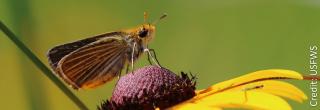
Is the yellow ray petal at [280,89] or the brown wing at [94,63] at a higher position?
the brown wing at [94,63]

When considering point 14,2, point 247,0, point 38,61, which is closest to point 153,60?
point 38,61

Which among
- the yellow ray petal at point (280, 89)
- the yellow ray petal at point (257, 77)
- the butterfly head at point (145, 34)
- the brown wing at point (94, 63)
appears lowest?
the yellow ray petal at point (280, 89)

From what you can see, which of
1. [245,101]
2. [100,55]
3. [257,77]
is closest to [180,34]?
[100,55]

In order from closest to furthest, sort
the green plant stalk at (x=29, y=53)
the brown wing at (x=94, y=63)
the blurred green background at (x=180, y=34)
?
the green plant stalk at (x=29, y=53) < the brown wing at (x=94, y=63) < the blurred green background at (x=180, y=34)

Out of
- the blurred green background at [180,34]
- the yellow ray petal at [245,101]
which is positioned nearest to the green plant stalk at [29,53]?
the yellow ray petal at [245,101]

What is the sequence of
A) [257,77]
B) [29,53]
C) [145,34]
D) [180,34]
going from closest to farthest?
[29,53] < [257,77] < [145,34] < [180,34]

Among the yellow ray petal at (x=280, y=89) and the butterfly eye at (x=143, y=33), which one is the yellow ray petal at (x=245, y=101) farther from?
→ the butterfly eye at (x=143, y=33)

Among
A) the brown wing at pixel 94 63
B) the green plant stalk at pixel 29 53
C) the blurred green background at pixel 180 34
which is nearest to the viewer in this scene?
the green plant stalk at pixel 29 53

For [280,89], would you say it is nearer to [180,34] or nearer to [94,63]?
[94,63]
